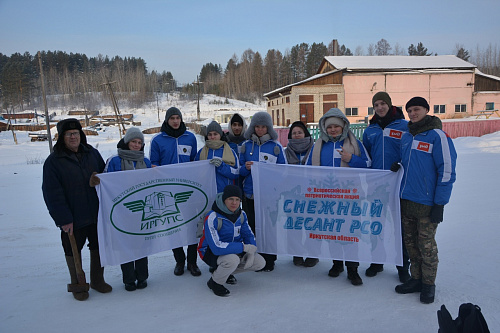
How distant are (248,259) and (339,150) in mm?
1685

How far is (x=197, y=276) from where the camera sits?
13.8ft

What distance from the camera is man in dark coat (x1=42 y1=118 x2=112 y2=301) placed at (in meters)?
3.43

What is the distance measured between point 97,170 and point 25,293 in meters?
1.63

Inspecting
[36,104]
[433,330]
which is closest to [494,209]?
[433,330]

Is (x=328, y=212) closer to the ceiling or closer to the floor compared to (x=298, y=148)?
closer to the floor

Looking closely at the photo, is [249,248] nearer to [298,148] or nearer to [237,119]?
[298,148]

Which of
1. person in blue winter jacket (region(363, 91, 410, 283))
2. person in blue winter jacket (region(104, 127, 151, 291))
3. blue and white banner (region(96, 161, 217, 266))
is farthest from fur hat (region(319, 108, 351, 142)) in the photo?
person in blue winter jacket (region(104, 127, 151, 291))

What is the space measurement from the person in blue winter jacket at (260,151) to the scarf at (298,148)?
7.9 inches

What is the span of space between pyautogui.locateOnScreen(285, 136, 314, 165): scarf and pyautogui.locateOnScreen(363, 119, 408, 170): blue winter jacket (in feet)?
2.70

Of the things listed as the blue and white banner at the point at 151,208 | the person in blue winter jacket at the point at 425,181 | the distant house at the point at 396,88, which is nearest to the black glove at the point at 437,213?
the person in blue winter jacket at the point at 425,181

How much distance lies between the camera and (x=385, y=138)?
3920 mm

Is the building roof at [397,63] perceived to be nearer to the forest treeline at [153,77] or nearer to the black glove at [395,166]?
the black glove at [395,166]

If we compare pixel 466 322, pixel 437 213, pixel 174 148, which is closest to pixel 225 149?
pixel 174 148

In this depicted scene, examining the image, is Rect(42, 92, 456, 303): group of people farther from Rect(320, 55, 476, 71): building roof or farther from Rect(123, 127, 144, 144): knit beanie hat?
Rect(320, 55, 476, 71): building roof
